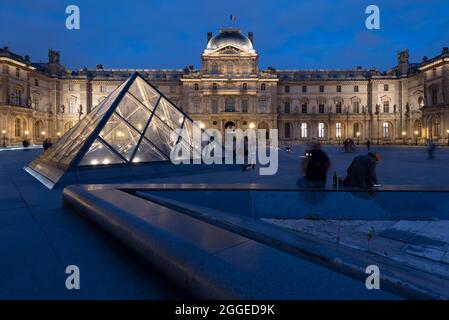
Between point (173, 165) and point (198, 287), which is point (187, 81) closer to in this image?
point (173, 165)

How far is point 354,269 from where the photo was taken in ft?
7.68

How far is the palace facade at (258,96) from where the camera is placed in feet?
152

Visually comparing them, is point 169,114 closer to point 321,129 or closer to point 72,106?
point 321,129

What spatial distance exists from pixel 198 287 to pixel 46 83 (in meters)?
61.8

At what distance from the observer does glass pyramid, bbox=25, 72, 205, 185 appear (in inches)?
375

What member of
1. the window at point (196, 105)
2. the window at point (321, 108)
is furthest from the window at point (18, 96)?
the window at point (321, 108)

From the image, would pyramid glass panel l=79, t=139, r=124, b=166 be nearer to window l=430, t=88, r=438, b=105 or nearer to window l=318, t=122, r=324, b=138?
window l=430, t=88, r=438, b=105

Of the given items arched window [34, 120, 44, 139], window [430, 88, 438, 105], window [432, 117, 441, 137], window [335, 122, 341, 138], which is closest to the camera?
window [432, 117, 441, 137]

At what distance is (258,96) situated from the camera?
54.1 m

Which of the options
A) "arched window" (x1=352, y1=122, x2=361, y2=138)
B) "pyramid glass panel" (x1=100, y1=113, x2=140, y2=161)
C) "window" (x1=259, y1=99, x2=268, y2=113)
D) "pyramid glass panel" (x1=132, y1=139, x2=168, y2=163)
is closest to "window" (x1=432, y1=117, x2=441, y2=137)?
"arched window" (x1=352, y1=122, x2=361, y2=138)

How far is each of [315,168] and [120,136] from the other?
7.52m

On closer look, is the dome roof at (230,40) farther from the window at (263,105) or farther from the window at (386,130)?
the window at (386,130)

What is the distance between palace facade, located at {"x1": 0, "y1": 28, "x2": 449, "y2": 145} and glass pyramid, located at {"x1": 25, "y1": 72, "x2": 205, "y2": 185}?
1573 inches

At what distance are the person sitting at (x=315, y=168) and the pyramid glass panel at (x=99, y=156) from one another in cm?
619
